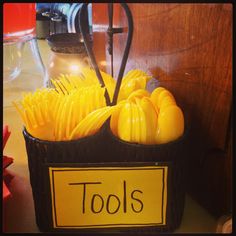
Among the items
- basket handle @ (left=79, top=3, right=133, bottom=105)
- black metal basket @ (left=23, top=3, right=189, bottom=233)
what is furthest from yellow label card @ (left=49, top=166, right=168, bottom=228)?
basket handle @ (left=79, top=3, right=133, bottom=105)

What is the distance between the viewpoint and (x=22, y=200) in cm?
64

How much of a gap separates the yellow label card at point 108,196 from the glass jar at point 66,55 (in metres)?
0.17

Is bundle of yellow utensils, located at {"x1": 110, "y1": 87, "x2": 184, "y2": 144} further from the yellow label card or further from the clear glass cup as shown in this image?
the clear glass cup

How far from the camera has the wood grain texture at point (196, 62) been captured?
575 mm

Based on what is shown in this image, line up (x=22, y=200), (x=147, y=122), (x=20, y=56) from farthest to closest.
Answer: (x=20, y=56)
(x=22, y=200)
(x=147, y=122)

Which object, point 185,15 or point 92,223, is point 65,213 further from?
point 185,15

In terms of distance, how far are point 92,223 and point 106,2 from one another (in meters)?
0.32

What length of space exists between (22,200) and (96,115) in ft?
0.69

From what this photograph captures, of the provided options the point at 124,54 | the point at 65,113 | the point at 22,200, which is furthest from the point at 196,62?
the point at 22,200

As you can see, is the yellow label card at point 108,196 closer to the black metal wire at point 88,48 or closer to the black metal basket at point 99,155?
the black metal basket at point 99,155

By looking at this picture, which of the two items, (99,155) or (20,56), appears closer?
(99,155)

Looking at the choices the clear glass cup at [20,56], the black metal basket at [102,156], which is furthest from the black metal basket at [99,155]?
the clear glass cup at [20,56]

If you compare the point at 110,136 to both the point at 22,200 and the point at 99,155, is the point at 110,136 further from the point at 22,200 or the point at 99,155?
the point at 22,200

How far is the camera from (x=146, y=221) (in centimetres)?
58
